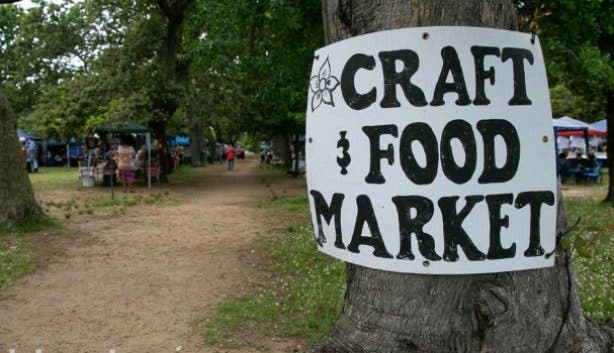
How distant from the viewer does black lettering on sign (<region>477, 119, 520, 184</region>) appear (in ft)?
7.56

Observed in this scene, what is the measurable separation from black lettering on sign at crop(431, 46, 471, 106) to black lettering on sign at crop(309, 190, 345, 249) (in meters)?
0.59

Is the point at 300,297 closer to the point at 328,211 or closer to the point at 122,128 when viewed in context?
the point at 328,211

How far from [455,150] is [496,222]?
0.33m

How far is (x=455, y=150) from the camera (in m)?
2.31

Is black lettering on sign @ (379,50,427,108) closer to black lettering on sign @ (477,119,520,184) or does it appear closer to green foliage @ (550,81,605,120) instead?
black lettering on sign @ (477,119,520,184)

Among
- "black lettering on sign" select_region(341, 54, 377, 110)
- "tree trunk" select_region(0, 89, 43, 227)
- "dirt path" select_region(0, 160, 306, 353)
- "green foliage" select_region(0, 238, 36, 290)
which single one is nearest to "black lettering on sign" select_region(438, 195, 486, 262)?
"black lettering on sign" select_region(341, 54, 377, 110)

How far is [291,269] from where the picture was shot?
777 centimetres

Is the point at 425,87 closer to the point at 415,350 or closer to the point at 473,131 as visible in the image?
the point at 473,131

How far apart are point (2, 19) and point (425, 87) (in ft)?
157

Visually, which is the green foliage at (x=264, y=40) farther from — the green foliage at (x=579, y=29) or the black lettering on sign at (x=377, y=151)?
the black lettering on sign at (x=377, y=151)

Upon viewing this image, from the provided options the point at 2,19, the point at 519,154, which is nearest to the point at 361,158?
the point at 519,154

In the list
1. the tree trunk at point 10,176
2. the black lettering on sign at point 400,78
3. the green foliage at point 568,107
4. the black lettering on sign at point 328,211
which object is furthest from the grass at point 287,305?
the green foliage at point 568,107

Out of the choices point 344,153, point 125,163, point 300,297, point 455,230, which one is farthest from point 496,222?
point 125,163

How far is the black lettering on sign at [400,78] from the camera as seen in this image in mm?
2346
